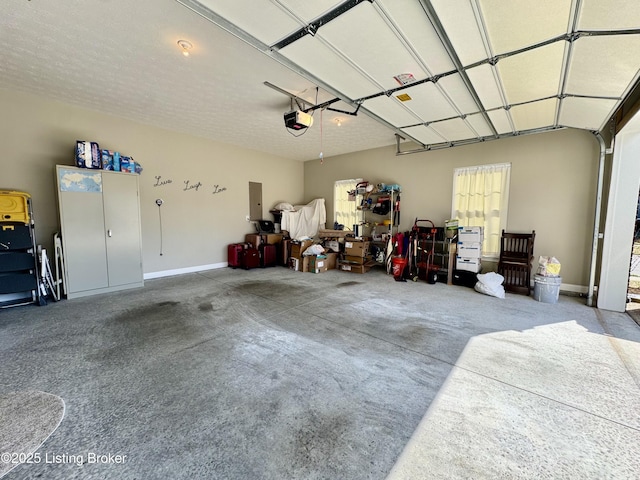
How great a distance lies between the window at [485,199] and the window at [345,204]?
2600 mm

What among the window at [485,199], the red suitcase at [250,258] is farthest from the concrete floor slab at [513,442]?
the red suitcase at [250,258]

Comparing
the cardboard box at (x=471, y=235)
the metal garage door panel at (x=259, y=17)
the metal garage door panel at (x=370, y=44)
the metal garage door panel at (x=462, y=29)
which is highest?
the metal garage door panel at (x=259, y=17)

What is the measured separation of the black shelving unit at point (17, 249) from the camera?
3533 millimetres

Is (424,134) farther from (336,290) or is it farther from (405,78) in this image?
(336,290)

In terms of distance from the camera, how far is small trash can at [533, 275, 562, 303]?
3996 mm

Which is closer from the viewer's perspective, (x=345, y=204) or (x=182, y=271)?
(x=182, y=271)

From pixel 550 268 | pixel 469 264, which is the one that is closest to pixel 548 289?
pixel 550 268

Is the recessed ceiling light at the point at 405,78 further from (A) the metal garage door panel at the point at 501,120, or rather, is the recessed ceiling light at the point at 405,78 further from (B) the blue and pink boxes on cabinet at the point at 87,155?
(B) the blue and pink boxes on cabinet at the point at 87,155

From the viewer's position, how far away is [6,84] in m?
3.72

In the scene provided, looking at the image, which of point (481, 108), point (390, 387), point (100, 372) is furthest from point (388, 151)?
point (100, 372)

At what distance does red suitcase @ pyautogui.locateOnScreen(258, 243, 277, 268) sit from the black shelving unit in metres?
3.96

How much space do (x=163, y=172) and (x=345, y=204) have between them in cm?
454

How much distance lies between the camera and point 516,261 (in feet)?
15.4

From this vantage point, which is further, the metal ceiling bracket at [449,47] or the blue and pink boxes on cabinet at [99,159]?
the blue and pink boxes on cabinet at [99,159]
